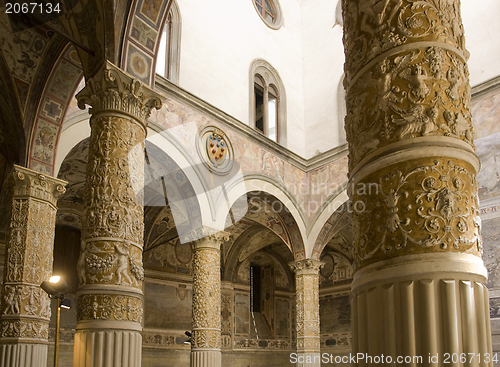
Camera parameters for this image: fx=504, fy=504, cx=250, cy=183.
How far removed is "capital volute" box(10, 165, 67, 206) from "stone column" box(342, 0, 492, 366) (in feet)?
21.1

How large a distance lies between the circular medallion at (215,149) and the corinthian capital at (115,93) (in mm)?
5922

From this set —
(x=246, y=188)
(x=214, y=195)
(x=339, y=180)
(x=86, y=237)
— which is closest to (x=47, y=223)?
(x=86, y=237)

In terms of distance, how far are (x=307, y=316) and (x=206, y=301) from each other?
390 centimetres

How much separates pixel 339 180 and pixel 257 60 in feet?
13.4

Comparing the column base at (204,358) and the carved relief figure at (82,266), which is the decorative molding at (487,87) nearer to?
the column base at (204,358)

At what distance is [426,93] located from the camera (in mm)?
1894

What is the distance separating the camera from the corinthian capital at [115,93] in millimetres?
5172

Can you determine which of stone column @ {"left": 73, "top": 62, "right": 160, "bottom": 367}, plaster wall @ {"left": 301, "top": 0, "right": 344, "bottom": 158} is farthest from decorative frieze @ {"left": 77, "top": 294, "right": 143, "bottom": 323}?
plaster wall @ {"left": 301, "top": 0, "right": 344, "bottom": 158}

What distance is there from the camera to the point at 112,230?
15.2 ft

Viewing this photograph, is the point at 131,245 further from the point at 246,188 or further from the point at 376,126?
the point at 246,188

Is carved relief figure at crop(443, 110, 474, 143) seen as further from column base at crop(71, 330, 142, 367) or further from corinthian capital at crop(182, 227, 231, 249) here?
corinthian capital at crop(182, 227, 231, 249)

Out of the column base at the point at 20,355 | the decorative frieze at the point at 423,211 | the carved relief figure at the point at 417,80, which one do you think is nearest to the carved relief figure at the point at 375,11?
the carved relief figure at the point at 417,80

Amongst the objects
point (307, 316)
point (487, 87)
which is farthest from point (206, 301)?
point (487, 87)

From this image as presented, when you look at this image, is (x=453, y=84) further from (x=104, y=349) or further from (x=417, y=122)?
(x=104, y=349)
